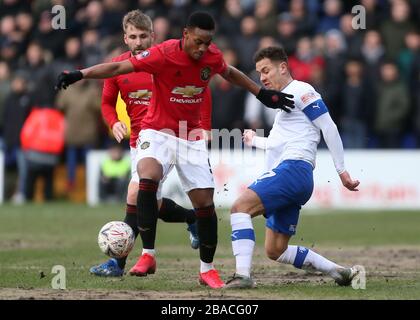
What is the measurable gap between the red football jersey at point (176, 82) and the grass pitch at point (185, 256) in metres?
1.55

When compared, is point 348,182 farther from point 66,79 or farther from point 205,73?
point 66,79

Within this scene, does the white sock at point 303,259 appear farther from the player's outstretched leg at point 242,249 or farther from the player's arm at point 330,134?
the player's arm at point 330,134

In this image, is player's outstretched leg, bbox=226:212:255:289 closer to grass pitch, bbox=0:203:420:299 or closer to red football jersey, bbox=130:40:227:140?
grass pitch, bbox=0:203:420:299

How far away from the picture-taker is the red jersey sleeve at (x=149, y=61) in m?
9.94

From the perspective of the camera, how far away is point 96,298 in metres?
9.15

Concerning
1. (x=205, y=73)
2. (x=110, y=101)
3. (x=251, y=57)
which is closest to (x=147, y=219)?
(x=205, y=73)

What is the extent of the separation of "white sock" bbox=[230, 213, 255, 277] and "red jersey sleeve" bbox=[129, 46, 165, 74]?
1536mm

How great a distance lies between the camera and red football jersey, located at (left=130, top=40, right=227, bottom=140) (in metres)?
10.0

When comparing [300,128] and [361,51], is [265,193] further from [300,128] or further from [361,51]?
[361,51]

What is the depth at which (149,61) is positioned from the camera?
9.97 m

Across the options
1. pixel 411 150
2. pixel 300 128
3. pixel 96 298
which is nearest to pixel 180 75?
pixel 300 128

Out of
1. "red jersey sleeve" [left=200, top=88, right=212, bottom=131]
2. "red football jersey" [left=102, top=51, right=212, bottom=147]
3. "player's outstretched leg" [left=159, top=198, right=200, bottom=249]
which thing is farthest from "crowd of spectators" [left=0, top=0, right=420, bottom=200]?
"red football jersey" [left=102, top=51, right=212, bottom=147]

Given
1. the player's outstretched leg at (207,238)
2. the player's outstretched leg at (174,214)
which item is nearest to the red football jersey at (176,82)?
the player's outstretched leg at (207,238)
